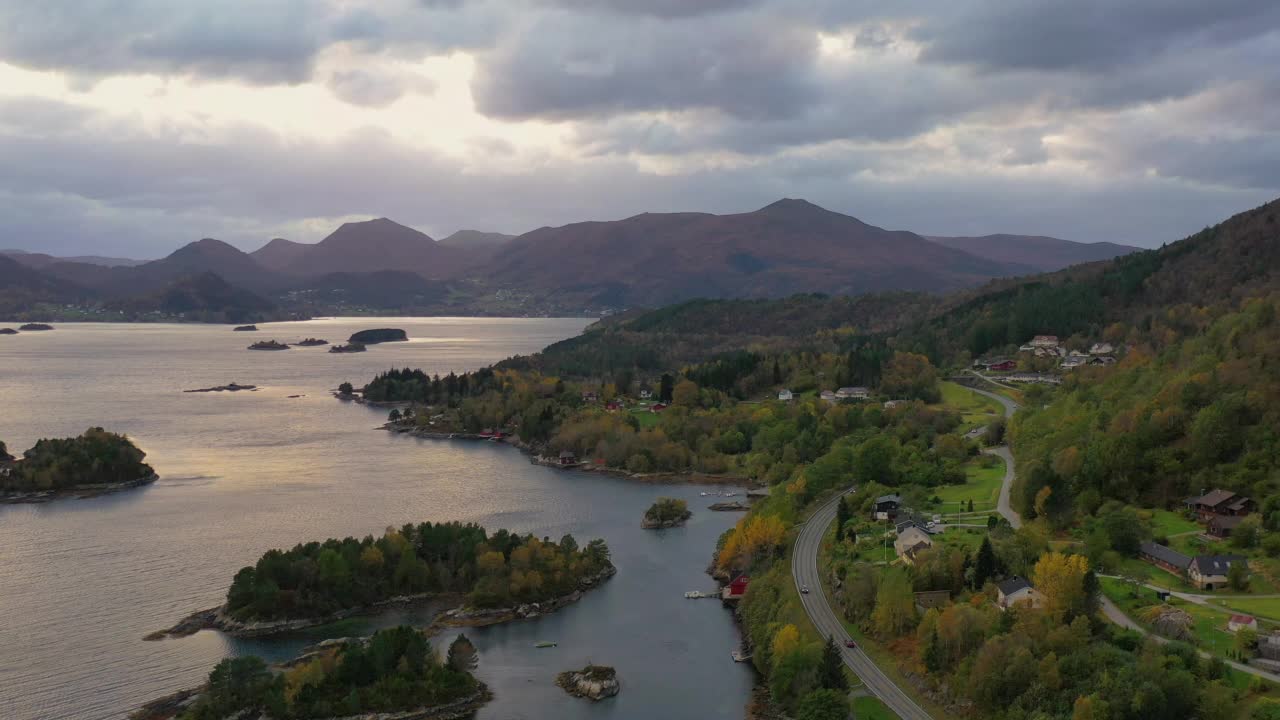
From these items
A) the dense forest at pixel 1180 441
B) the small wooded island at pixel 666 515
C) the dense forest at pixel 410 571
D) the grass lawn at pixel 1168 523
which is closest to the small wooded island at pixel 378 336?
the small wooded island at pixel 666 515

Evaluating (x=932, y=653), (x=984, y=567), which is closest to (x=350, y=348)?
(x=984, y=567)

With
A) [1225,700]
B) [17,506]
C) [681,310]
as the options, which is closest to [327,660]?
[1225,700]

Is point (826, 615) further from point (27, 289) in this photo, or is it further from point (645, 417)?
point (27, 289)

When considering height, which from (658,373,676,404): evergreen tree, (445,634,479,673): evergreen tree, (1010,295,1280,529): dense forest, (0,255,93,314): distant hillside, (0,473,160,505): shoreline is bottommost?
(0,473,160,505): shoreline

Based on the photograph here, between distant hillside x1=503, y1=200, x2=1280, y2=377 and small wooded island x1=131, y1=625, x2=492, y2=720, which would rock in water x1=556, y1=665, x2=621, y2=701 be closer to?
small wooded island x1=131, y1=625, x2=492, y2=720

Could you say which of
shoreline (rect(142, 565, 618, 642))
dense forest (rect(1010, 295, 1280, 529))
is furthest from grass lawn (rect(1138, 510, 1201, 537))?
shoreline (rect(142, 565, 618, 642))
